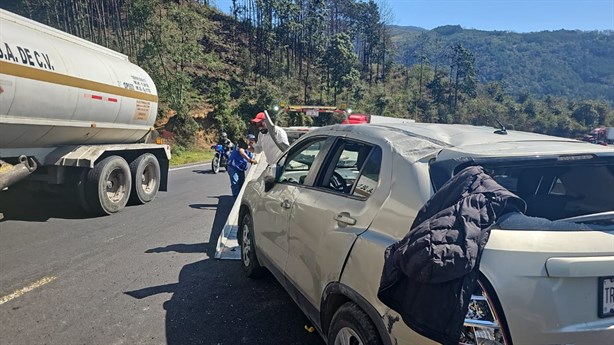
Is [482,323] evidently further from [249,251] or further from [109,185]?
[109,185]

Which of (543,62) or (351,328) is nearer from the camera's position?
(351,328)

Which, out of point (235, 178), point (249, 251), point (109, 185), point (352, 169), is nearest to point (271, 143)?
point (235, 178)

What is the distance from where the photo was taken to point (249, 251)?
15.1 ft

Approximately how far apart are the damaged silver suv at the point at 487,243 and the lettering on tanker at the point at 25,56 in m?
4.66

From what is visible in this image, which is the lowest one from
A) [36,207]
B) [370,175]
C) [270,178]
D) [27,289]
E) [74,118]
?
[36,207]

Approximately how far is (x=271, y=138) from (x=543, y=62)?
19557 cm

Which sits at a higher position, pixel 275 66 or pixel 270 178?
pixel 275 66

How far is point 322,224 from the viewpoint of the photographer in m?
2.77

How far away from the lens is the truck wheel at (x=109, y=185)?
7.49 m

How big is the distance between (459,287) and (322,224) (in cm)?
119

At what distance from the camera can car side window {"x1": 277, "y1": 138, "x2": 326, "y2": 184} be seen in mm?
3639

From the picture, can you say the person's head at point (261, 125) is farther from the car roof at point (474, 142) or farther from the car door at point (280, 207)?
the car roof at point (474, 142)

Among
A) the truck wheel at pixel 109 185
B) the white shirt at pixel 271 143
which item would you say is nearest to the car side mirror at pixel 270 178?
the white shirt at pixel 271 143

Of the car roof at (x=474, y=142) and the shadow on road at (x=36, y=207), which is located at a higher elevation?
the car roof at (x=474, y=142)
